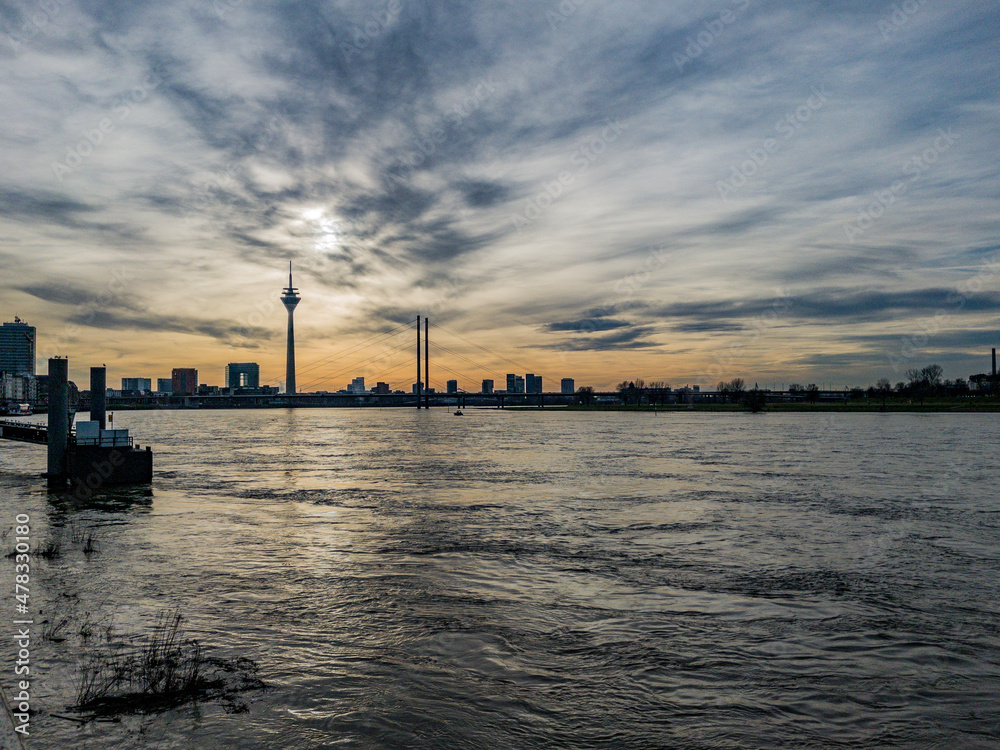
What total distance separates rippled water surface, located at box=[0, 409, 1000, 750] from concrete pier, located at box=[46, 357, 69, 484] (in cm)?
249

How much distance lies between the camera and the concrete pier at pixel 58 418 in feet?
106

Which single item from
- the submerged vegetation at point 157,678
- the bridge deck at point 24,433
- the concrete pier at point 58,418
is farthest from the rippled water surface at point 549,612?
the bridge deck at point 24,433

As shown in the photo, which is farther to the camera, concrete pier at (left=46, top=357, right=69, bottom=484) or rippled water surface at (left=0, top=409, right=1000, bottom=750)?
concrete pier at (left=46, top=357, right=69, bottom=484)

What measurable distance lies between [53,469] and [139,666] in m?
28.2

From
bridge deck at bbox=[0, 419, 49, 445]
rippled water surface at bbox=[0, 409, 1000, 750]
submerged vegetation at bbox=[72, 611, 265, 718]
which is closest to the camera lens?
rippled water surface at bbox=[0, 409, 1000, 750]

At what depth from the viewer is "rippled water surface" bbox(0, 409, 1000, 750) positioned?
9.03 meters

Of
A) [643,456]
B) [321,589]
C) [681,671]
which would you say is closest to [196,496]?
[321,589]

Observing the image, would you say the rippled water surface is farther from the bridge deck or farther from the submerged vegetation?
the bridge deck

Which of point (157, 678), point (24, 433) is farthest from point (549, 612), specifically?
point (24, 433)

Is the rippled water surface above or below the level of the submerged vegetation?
below

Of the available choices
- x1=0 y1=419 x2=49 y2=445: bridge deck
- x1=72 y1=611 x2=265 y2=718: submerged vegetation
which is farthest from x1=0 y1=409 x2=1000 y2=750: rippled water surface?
x1=0 y1=419 x2=49 y2=445: bridge deck

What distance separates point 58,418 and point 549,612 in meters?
29.3

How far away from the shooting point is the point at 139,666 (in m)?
10.6

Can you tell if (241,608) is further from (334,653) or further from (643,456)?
(643,456)
